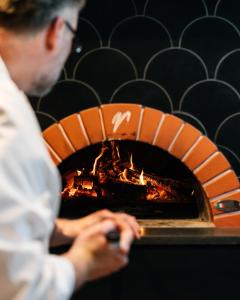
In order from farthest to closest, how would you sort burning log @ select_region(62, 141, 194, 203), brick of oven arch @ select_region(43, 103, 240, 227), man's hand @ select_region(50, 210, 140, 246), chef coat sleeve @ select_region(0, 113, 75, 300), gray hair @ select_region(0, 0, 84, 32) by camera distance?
burning log @ select_region(62, 141, 194, 203), brick of oven arch @ select_region(43, 103, 240, 227), man's hand @ select_region(50, 210, 140, 246), gray hair @ select_region(0, 0, 84, 32), chef coat sleeve @ select_region(0, 113, 75, 300)

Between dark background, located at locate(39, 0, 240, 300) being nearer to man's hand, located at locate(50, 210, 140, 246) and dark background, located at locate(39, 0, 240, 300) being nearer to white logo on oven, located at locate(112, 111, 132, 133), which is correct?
white logo on oven, located at locate(112, 111, 132, 133)

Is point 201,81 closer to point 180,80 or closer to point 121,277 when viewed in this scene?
point 180,80

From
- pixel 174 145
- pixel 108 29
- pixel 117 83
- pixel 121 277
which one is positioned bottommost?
pixel 121 277

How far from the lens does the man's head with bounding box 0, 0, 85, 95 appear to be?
0.81 metres

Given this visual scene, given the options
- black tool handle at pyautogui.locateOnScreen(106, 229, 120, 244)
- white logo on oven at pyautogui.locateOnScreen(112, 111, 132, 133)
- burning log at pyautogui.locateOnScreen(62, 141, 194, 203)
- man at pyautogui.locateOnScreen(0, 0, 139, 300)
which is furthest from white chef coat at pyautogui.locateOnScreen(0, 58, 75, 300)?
burning log at pyautogui.locateOnScreen(62, 141, 194, 203)

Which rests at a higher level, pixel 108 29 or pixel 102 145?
pixel 108 29

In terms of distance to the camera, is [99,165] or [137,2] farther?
[99,165]

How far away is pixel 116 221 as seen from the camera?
2.92ft

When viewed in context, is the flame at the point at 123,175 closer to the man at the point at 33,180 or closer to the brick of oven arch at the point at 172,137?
the brick of oven arch at the point at 172,137

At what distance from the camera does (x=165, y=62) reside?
1.78m

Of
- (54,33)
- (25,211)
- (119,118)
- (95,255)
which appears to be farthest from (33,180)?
(119,118)

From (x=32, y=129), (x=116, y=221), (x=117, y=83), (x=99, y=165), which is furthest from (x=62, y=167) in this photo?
(x=32, y=129)

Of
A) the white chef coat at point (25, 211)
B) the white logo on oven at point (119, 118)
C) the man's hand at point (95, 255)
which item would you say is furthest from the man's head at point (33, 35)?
the white logo on oven at point (119, 118)

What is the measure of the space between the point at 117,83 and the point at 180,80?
25 cm
